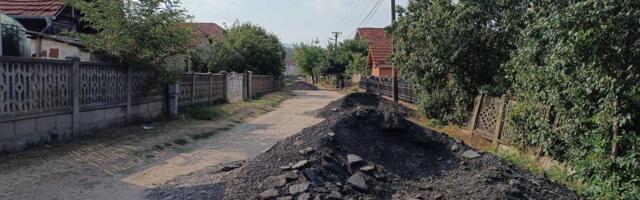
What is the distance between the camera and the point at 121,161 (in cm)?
790

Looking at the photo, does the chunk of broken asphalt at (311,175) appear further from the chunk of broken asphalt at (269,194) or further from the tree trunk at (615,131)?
the tree trunk at (615,131)

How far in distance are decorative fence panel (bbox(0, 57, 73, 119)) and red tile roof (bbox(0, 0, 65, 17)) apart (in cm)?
893

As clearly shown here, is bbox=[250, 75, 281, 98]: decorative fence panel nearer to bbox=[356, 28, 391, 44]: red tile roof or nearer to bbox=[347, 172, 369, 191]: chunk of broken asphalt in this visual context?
bbox=[356, 28, 391, 44]: red tile roof

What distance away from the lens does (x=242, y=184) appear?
5699mm

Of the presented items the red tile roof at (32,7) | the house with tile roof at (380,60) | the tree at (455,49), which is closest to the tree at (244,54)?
the house with tile roof at (380,60)

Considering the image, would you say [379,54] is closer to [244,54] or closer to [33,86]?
[244,54]

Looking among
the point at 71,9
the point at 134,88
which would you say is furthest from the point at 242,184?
the point at 71,9

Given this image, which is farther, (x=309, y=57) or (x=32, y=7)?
(x=309, y=57)

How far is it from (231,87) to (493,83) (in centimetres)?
1389

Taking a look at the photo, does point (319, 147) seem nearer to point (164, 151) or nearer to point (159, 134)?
point (164, 151)

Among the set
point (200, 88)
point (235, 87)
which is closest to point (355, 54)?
point (235, 87)

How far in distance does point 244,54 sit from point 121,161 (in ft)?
86.0

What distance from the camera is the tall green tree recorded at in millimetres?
5215

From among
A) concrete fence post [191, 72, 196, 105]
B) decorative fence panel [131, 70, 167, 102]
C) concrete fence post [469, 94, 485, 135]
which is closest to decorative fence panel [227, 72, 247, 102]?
concrete fence post [191, 72, 196, 105]
